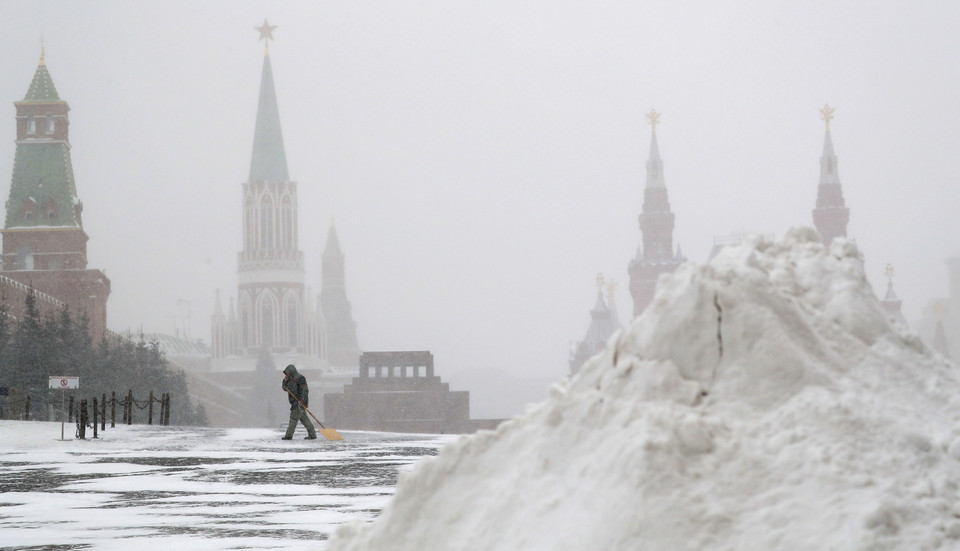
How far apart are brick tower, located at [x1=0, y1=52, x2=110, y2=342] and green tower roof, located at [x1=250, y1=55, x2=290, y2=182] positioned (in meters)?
75.7

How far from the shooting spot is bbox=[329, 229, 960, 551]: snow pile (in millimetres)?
4141

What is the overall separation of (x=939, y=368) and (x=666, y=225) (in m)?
163

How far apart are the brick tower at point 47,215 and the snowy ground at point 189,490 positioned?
206 feet

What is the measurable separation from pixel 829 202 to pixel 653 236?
2320cm

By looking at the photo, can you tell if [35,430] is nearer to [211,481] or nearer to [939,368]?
[211,481]

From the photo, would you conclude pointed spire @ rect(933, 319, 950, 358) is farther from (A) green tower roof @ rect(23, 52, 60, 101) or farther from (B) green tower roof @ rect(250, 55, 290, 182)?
(A) green tower roof @ rect(23, 52, 60, 101)

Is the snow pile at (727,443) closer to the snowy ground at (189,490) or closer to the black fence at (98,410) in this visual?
the snowy ground at (189,490)

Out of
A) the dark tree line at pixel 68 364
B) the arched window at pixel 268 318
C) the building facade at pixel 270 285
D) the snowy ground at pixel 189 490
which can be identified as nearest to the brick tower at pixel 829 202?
the building facade at pixel 270 285

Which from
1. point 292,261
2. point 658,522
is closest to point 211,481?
point 658,522

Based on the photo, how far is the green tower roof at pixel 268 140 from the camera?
161 metres

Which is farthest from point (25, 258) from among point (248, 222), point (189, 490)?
point (248, 222)

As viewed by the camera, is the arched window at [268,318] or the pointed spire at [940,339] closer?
the pointed spire at [940,339]

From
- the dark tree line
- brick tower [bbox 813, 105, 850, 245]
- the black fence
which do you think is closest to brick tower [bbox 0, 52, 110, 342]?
the dark tree line

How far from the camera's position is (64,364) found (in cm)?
5141
